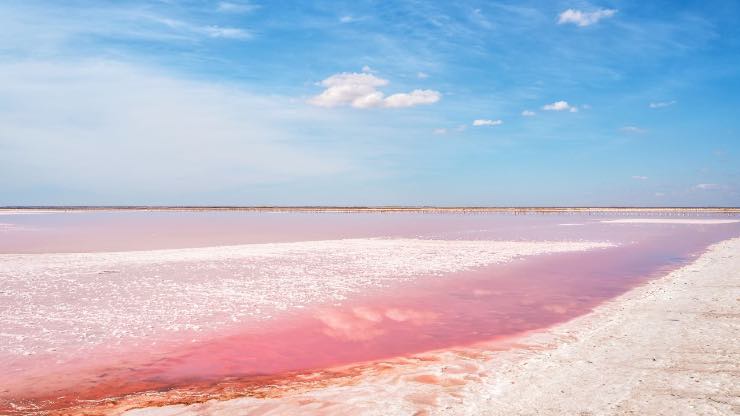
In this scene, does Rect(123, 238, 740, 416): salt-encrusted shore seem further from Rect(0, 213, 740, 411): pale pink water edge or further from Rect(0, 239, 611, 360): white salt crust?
Rect(0, 239, 611, 360): white salt crust

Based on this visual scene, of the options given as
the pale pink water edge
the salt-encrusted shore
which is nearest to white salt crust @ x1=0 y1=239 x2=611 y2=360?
the pale pink water edge

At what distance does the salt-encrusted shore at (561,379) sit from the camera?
6176mm

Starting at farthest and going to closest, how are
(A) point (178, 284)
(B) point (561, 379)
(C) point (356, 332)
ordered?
(A) point (178, 284), (C) point (356, 332), (B) point (561, 379)

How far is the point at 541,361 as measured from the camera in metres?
8.10

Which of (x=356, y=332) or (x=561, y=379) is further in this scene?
(x=356, y=332)

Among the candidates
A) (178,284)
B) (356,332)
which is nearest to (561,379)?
(356,332)

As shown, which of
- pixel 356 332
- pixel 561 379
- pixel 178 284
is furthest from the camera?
pixel 178 284

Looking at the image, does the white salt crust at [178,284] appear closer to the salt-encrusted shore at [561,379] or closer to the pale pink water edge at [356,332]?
the pale pink water edge at [356,332]

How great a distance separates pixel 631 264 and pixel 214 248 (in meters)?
20.3

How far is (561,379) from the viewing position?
7.13 m

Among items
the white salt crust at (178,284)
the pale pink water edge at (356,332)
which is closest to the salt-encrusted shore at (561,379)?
the pale pink water edge at (356,332)

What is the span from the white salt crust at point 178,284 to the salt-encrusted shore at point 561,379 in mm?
4497

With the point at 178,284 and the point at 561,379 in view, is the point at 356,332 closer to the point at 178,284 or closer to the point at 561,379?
the point at 561,379

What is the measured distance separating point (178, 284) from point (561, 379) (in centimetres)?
1225
